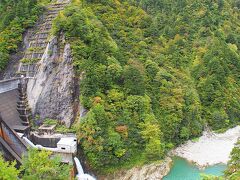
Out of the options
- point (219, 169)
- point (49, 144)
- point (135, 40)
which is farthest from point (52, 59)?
point (219, 169)

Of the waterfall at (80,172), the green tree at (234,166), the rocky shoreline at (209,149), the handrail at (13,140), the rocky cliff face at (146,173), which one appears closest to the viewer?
the green tree at (234,166)

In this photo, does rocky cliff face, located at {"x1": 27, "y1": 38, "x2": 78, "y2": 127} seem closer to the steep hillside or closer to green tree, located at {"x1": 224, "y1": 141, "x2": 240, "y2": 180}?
the steep hillside

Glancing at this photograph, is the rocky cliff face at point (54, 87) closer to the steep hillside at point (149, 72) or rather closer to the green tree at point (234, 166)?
the steep hillside at point (149, 72)

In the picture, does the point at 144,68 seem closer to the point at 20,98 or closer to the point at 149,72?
the point at 149,72

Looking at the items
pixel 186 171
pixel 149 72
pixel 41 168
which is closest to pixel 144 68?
pixel 149 72

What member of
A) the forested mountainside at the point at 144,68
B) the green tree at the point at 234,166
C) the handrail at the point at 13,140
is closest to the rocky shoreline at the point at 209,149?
the forested mountainside at the point at 144,68

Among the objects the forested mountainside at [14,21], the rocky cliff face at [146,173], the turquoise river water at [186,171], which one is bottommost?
the turquoise river water at [186,171]

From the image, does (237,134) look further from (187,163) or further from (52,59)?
(52,59)
